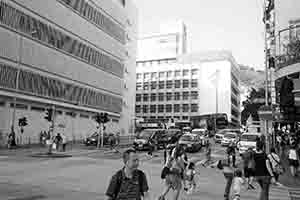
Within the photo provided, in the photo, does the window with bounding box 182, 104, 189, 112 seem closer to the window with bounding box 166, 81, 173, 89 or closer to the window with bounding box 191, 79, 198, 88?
the window with bounding box 191, 79, 198, 88

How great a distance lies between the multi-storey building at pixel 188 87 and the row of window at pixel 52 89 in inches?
1811

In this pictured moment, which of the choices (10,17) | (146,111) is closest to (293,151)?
(10,17)

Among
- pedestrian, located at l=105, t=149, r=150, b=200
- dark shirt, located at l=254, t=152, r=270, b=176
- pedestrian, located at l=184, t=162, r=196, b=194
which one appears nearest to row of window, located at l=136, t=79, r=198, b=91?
pedestrian, located at l=184, t=162, r=196, b=194

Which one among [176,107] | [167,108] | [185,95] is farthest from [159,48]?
[176,107]

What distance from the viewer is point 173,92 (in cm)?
10788

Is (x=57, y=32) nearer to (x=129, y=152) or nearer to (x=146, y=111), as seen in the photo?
(x=129, y=152)

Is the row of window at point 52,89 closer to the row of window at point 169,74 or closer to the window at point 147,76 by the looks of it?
the row of window at point 169,74

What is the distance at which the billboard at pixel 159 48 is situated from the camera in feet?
402

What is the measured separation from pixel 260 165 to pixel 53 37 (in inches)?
1625

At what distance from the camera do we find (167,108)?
108 meters

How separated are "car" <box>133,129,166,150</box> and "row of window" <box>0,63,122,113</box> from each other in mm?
16270

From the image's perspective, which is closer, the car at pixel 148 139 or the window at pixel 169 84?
the car at pixel 148 139

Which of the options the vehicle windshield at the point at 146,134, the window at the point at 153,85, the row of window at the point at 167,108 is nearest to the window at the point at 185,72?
the row of window at the point at 167,108

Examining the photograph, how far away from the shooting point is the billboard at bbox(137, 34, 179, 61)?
123 meters
